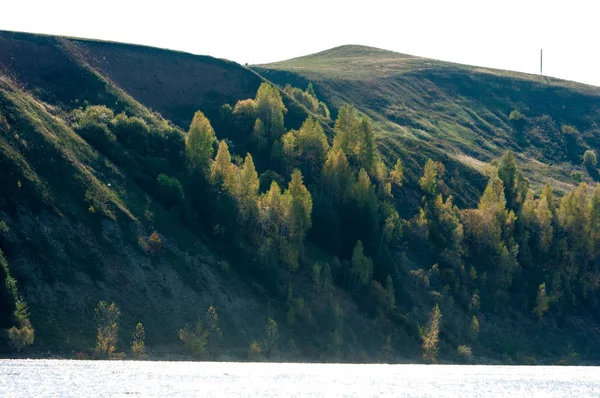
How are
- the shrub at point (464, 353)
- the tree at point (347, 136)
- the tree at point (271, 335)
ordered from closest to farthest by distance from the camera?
the tree at point (271, 335)
the shrub at point (464, 353)
the tree at point (347, 136)

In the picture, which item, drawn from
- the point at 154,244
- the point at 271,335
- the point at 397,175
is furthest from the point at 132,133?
the point at 397,175

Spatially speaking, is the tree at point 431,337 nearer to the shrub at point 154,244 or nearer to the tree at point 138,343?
the shrub at point 154,244

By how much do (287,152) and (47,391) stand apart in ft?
247

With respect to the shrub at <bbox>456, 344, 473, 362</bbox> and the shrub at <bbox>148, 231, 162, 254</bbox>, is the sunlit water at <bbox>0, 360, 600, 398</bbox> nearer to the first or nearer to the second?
the shrub at <bbox>456, 344, 473, 362</bbox>

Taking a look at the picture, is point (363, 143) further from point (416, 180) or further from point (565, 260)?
point (565, 260)

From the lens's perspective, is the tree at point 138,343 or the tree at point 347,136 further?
the tree at point 347,136

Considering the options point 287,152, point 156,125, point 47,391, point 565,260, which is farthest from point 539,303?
point 47,391

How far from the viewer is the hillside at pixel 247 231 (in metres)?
91.4

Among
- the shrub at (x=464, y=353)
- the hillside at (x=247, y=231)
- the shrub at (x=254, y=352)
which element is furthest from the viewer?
the shrub at (x=464, y=353)

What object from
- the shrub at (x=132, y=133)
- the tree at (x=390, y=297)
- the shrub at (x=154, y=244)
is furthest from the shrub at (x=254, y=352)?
the shrub at (x=132, y=133)

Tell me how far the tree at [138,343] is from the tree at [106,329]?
7.79 feet

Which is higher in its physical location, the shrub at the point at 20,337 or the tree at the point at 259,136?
the tree at the point at 259,136

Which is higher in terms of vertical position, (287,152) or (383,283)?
(287,152)

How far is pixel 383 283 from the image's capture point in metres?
120
